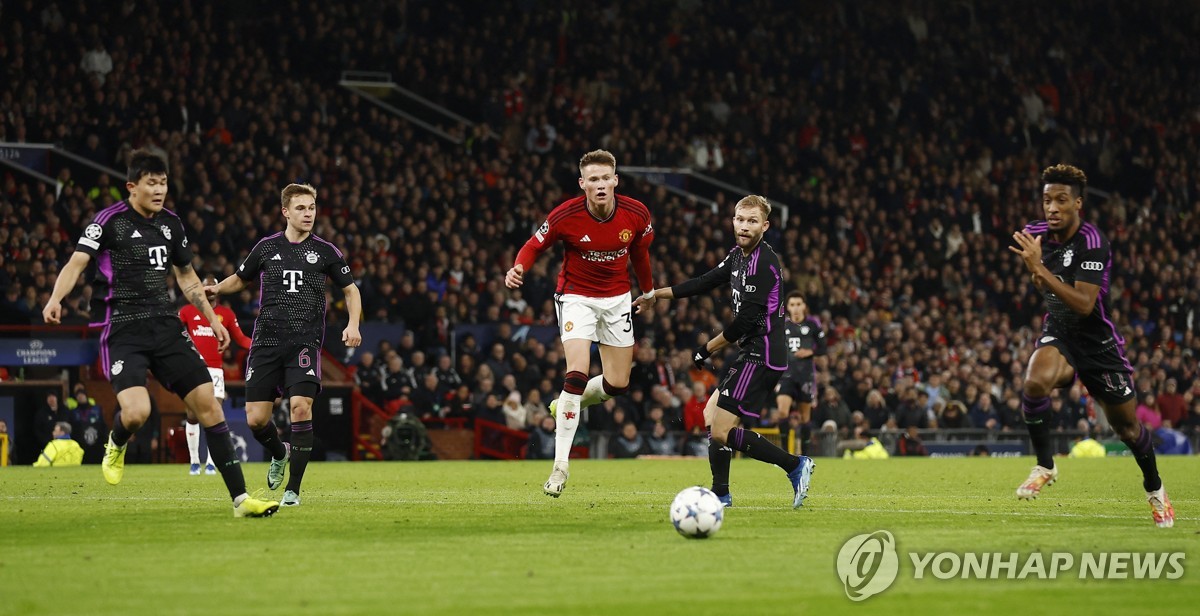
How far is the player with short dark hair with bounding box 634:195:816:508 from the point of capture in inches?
435

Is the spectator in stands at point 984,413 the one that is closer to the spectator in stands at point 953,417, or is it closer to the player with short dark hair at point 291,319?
the spectator in stands at point 953,417

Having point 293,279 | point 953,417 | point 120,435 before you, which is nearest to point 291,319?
point 293,279

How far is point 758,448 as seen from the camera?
36.4ft

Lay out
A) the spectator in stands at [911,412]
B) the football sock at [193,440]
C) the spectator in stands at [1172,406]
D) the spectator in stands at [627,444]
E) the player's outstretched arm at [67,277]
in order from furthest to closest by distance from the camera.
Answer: the spectator in stands at [1172,406]
the spectator in stands at [911,412]
the spectator in stands at [627,444]
the football sock at [193,440]
the player's outstretched arm at [67,277]

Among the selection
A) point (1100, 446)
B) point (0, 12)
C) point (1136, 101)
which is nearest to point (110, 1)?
point (0, 12)

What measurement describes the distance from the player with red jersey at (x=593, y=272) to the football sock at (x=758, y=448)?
1145 millimetres

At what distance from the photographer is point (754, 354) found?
11.2 metres

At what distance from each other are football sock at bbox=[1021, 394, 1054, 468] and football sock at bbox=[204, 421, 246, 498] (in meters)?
5.82

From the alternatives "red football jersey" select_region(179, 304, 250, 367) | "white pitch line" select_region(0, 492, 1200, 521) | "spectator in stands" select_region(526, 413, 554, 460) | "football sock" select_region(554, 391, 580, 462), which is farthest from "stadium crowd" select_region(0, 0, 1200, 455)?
"football sock" select_region(554, 391, 580, 462)

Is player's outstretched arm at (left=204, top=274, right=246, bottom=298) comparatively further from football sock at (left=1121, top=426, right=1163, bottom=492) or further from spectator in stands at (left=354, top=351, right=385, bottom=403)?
spectator in stands at (left=354, top=351, right=385, bottom=403)

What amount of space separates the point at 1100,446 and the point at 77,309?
18.3 metres

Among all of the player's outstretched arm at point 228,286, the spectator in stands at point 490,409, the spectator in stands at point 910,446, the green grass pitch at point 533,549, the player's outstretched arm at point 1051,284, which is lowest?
the spectator in stands at point 910,446

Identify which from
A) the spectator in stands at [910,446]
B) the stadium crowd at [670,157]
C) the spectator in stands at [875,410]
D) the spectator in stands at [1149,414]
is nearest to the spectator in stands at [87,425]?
the stadium crowd at [670,157]

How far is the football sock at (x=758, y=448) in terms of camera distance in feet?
36.2
